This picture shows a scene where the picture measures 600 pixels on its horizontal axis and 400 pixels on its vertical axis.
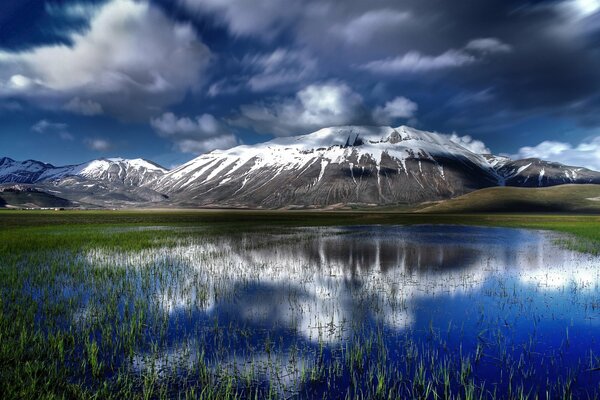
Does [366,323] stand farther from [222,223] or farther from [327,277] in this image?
[222,223]

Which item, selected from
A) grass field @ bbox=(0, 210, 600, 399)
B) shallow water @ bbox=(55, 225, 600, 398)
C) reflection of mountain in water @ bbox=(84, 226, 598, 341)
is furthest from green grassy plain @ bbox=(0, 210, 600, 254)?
grass field @ bbox=(0, 210, 600, 399)

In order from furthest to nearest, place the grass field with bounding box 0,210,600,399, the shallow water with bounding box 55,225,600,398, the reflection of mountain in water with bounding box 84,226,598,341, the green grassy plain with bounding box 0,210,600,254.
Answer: the green grassy plain with bounding box 0,210,600,254, the reflection of mountain in water with bounding box 84,226,598,341, the shallow water with bounding box 55,225,600,398, the grass field with bounding box 0,210,600,399

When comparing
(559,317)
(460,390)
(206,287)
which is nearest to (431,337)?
(460,390)

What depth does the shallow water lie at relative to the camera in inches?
→ 426

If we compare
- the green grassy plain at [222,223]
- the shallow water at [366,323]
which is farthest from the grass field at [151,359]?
the green grassy plain at [222,223]

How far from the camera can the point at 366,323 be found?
51.7 feet

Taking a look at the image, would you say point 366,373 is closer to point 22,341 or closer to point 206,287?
point 22,341

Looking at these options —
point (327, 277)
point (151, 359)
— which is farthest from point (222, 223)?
point (151, 359)

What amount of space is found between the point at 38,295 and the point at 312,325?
15.8 metres

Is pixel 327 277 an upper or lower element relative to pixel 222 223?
upper

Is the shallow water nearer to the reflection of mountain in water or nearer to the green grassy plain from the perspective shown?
the reflection of mountain in water

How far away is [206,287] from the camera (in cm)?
2238

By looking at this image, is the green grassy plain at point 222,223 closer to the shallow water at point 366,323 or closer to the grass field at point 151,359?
the shallow water at point 366,323

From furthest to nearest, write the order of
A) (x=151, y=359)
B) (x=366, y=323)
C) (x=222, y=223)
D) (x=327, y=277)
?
(x=222, y=223) → (x=327, y=277) → (x=366, y=323) → (x=151, y=359)
